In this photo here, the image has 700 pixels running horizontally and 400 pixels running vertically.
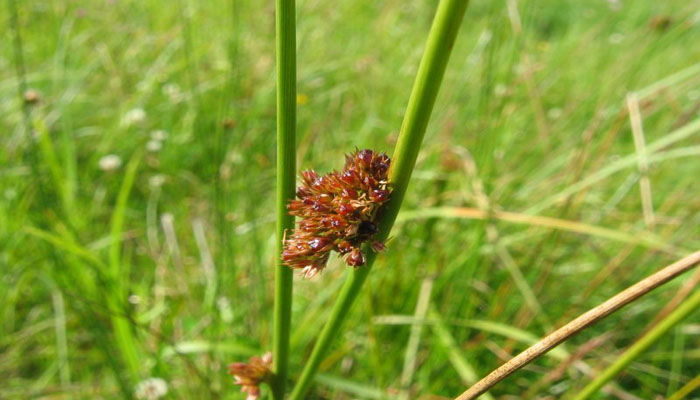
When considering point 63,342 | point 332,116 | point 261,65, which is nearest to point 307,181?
point 63,342

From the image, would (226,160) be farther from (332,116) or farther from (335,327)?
(335,327)

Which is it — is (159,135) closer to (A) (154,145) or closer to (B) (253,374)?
(A) (154,145)

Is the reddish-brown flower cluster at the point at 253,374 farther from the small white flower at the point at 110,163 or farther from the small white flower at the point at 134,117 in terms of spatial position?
the small white flower at the point at 134,117

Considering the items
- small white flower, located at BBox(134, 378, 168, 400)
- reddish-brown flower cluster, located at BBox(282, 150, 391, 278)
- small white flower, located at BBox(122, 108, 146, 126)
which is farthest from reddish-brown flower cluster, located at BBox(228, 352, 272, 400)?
small white flower, located at BBox(122, 108, 146, 126)

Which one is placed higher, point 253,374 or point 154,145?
point 154,145

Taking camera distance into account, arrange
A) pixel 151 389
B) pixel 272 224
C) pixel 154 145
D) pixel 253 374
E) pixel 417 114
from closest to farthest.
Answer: pixel 417 114, pixel 253 374, pixel 151 389, pixel 272 224, pixel 154 145

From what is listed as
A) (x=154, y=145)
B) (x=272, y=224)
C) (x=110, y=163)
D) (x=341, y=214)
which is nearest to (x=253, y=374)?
(x=341, y=214)

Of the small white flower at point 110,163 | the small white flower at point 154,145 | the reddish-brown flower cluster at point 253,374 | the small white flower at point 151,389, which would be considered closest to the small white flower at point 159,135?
the small white flower at point 154,145
